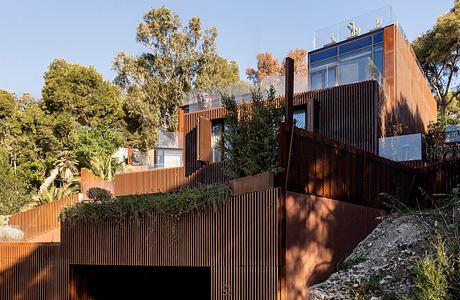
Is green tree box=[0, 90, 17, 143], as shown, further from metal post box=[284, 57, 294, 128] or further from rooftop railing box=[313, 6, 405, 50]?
metal post box=[284, 57, 294, 128]

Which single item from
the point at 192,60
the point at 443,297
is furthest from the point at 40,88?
the point at 443,297

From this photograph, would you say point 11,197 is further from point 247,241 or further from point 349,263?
point 349,263

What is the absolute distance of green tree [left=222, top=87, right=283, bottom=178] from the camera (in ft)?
30.4

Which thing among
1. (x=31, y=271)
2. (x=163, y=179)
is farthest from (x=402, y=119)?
(x=31, y=271)

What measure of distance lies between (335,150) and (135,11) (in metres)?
25.9

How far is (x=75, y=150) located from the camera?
94.5 feet

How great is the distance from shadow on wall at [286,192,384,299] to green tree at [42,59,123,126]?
80.2 feet

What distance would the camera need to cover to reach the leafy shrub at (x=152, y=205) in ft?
30.0

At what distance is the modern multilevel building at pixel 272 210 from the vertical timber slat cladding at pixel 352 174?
0.10 ft

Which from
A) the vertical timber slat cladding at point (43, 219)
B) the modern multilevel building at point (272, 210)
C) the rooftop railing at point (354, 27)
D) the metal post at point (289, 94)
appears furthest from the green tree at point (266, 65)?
the metal post at point (289, 94)

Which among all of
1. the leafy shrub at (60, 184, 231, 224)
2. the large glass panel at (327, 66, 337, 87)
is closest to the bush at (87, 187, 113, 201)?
the leafy shrub at (60, 184, 231, 224)

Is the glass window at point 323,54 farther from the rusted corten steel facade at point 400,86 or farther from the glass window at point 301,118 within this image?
the glass window at point 301,118

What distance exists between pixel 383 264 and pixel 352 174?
218cm

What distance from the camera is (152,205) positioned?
10.2 metres
